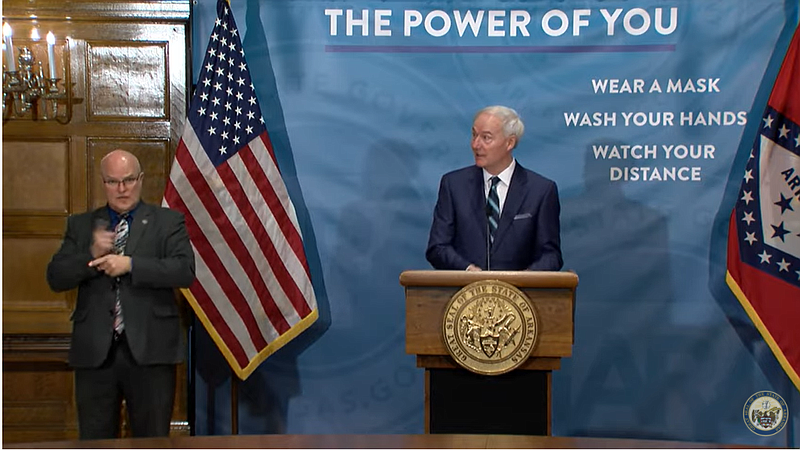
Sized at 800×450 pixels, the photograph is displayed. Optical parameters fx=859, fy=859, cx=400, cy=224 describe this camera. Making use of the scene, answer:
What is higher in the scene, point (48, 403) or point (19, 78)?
point (19, 78)

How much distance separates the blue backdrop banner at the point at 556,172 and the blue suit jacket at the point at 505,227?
0.95m

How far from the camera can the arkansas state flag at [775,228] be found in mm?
4191

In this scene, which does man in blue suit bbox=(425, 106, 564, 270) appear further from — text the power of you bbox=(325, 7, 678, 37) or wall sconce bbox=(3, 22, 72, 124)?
wall sconce bbox=(3, 22, 72, 124)

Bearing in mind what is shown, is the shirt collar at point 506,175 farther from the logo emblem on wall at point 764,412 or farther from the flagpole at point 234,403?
the logo emblem on wall at point 764,412

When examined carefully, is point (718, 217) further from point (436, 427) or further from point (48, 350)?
point (48, 350)

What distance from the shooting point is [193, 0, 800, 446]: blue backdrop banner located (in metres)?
4.45

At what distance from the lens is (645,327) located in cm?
450

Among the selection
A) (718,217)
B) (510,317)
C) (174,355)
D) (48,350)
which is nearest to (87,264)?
(174,355)

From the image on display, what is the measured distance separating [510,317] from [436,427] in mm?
488

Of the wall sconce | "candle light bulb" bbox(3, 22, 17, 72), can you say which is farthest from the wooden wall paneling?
"candle light bulb" bbox(3, 22, 17, 72)

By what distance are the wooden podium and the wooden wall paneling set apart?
2042mm

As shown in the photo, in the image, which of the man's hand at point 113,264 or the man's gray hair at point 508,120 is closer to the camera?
the man's hand at point 113,264

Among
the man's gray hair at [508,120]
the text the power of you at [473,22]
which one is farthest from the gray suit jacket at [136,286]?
the text the power of you at [473,22]

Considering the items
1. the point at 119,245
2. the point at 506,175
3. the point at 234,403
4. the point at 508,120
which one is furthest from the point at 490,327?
the point at 234,403
